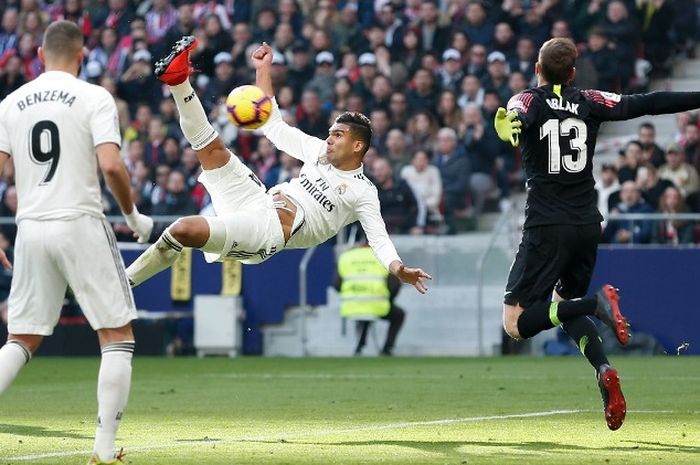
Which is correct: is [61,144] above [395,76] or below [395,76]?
below

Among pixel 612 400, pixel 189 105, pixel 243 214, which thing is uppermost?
pixel 189 105

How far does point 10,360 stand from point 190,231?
98.7 inches

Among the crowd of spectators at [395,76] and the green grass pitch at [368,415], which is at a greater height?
the crowd of spectators at [395,76]

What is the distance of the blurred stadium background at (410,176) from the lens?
1942cm

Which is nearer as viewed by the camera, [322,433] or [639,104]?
[639,104]

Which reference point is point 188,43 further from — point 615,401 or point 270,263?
point 270,263

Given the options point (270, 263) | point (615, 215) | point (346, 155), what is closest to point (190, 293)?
point (270, 263)

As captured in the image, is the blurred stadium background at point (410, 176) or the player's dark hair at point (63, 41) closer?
the player's dark hair at point (63, 41)

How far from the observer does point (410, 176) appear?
68.5 feet

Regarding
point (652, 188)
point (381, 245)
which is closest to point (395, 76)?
point (652, 188)

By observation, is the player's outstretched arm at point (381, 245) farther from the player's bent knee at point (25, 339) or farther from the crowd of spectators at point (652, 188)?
the crowd of spectators at point (652, 188)

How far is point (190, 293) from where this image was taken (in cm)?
2189

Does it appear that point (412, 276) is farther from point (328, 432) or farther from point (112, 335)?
point (112, 335)

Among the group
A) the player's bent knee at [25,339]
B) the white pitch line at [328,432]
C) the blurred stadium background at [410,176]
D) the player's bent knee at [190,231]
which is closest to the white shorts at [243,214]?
the player's bent knee at [190,231]
